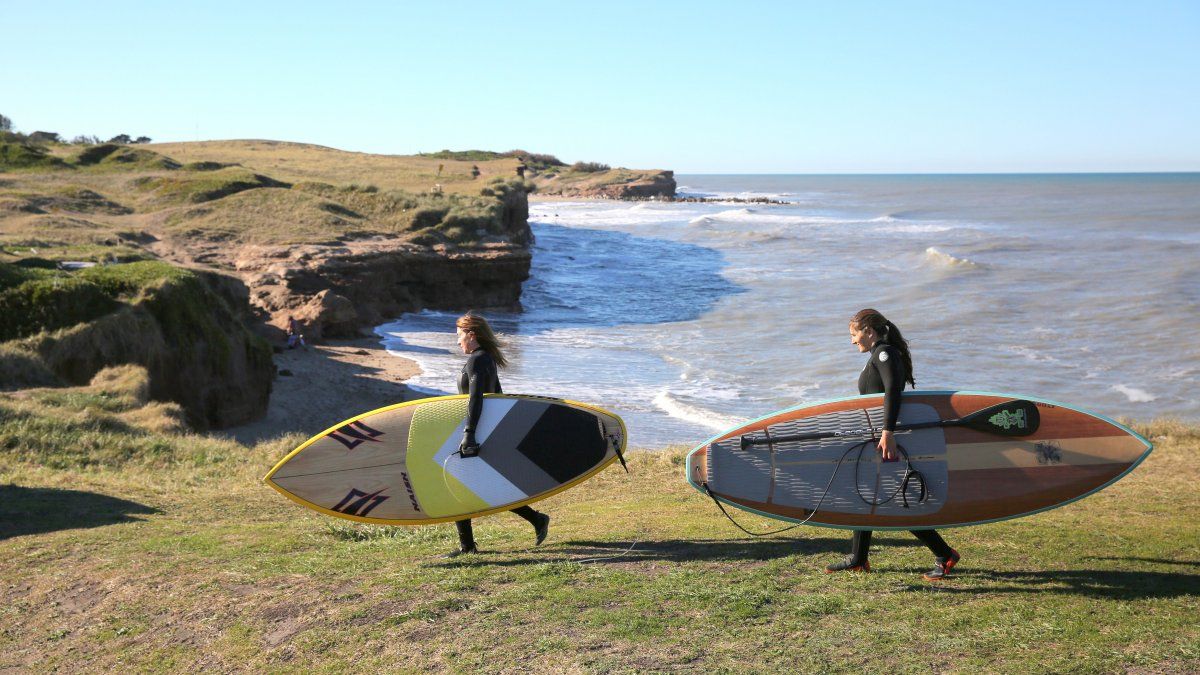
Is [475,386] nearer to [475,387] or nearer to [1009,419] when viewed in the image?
[475,387]

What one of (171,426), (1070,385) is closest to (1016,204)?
(1070,385)

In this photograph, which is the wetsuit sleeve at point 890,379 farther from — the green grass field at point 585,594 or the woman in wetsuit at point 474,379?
the woman in wetsuit at point 474,379

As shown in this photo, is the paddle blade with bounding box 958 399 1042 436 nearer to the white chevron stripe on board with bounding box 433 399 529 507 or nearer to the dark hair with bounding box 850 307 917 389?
the dark hair with bounding box 850 307 917 389

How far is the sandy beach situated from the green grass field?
868cm

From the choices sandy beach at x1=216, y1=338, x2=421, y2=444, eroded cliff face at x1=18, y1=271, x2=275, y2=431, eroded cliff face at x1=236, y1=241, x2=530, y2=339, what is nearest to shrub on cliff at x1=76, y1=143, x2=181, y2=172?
eroded cliff face at x1=236, y1=241, x2=530, y2=339

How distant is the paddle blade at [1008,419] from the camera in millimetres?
6801

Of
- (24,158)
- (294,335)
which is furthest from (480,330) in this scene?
(24,158)

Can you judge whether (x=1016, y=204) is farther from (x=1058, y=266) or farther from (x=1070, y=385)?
(x=1070, y=385)

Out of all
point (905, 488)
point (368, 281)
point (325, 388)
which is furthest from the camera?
point (368, 281)

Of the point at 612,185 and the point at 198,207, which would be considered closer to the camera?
the point at 198,207

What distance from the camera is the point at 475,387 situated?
291 inches

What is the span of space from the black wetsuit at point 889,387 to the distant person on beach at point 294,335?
66.8 feet

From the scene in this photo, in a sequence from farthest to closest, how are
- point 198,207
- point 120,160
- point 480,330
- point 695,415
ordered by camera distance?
point 120,160 → point 198,207 → point 695,415 → point 480,330

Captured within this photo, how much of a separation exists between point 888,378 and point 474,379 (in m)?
3.12
